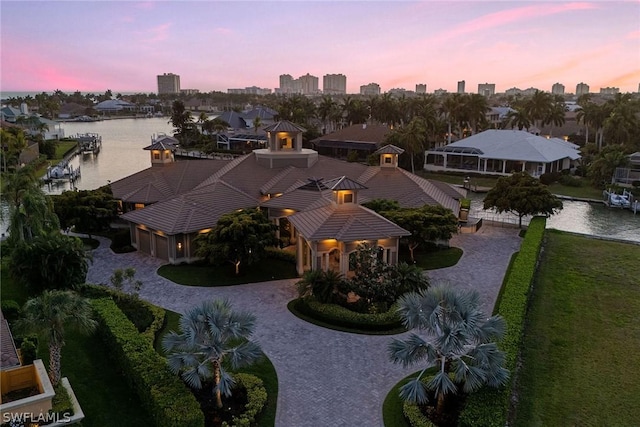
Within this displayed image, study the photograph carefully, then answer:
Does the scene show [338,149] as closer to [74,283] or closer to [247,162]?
[247,162]

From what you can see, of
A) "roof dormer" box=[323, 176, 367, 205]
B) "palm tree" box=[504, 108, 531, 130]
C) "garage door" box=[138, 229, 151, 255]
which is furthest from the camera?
"palm tree" box=[504, 108, 531, 130]

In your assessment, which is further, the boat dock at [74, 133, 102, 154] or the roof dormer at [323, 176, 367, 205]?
the boat dock at [74, 133, 102, 154]

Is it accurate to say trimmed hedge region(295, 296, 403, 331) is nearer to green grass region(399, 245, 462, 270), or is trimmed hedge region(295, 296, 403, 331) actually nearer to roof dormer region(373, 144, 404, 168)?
green grass region(399, 245, 462, 270)

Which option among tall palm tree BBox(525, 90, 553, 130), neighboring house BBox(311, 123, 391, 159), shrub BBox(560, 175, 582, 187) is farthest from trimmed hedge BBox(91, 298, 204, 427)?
tall palm tree BBox(525, 90, 553, 130)

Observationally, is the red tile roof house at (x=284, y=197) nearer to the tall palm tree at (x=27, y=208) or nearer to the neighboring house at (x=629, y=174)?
the tall palm tree at (x=27, y=208)

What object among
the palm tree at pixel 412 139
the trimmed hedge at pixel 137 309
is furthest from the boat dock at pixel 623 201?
the trimmed hedge at pixel 137 309

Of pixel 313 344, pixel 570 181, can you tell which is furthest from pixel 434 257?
pixel 570 181

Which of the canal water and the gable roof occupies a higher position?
the gable roof
